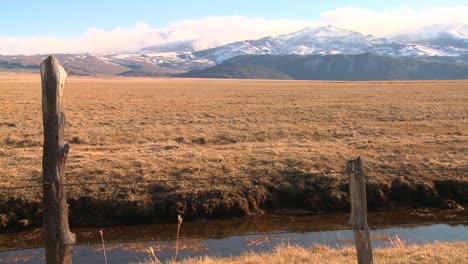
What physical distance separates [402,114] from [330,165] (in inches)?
892

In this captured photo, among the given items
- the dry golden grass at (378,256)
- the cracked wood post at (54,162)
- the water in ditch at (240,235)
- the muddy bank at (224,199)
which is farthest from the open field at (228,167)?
the cracked wood post at (54,162)

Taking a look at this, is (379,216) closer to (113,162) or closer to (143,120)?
(113,162)

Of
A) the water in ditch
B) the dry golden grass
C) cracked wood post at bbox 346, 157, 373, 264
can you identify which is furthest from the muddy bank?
cracked wood post at bbox 346, 157, 373, 264

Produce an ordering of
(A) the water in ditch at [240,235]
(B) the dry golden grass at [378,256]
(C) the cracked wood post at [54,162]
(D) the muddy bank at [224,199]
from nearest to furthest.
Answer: (C) the cracked wood post at [54,162], (B) the dry golden grass at [378,256], (A) the water in ditch at [240,235], (D) the muddy bank at [224,199]

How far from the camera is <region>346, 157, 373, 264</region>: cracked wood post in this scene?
698cm

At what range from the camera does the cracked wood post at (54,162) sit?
658cm

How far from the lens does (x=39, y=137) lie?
2542cm

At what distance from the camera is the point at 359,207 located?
7.15 meters

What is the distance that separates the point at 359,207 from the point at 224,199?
9212mm

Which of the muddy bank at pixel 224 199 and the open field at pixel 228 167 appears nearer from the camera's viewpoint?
the muddy bank at pixel 224 199

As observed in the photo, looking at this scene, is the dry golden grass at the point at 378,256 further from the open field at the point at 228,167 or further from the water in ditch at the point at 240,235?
the open field at the point at 228,167

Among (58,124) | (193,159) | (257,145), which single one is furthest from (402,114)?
(58,124)

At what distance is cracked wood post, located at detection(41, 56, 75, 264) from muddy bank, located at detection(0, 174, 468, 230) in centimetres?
826

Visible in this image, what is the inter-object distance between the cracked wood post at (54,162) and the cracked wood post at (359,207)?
4.22 metres
